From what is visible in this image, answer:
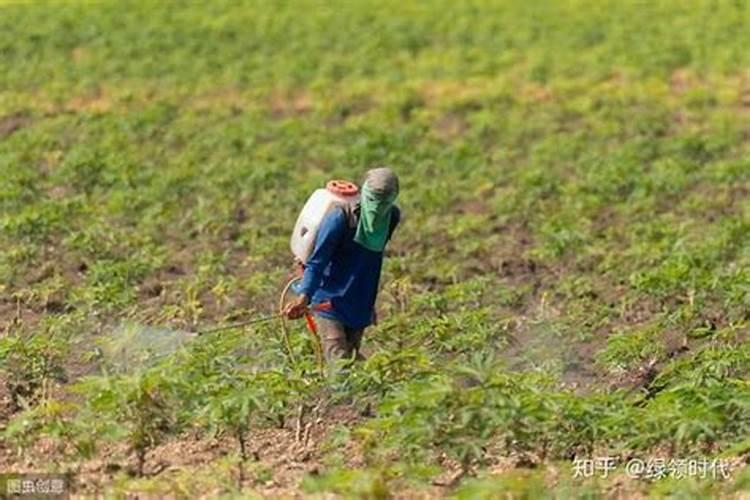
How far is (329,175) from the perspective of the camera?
1497cm

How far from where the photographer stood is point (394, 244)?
42.4 ft

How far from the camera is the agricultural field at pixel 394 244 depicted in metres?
7.20

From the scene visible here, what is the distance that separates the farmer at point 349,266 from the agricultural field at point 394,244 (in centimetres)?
24

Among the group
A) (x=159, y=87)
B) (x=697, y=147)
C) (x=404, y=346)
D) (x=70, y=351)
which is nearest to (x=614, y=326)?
(x=404, y=346)

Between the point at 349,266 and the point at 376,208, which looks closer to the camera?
the point at 376,208

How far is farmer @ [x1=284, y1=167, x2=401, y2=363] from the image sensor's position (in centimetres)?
842

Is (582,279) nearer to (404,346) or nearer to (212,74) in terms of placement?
(404,346)

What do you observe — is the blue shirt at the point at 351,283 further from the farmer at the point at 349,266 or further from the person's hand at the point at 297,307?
the person's hand at the point at 297,307

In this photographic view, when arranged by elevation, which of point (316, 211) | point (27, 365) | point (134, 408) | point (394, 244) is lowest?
point (394, 244)

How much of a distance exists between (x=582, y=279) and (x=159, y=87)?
880 centimetres

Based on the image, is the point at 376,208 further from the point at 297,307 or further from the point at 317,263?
the point at 297,307

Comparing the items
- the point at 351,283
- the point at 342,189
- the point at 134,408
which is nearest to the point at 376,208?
the point at 342,189

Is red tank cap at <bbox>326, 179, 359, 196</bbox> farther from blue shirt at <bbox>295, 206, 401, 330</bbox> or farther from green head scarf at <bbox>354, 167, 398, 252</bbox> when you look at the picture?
blue shirt at <bbox>295, 206, 401, 330</bbox>

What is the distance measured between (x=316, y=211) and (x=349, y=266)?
40 centimetres
